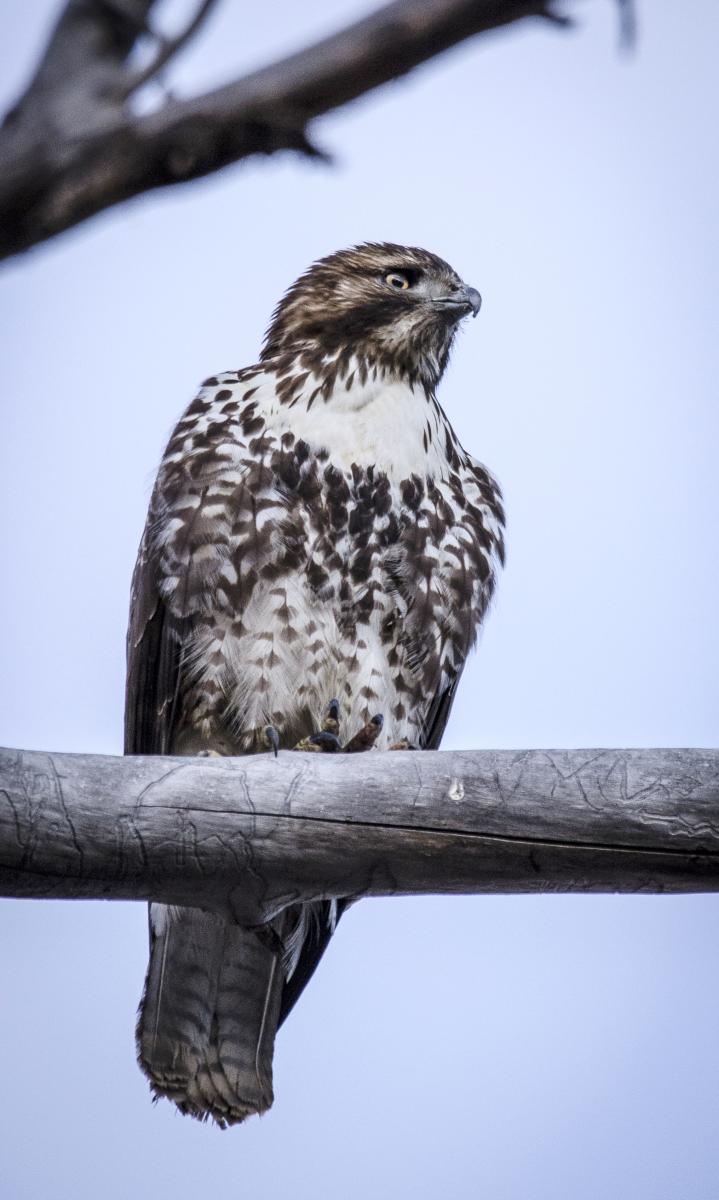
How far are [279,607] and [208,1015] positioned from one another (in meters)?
1.39

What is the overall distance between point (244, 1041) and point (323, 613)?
57.7 inches

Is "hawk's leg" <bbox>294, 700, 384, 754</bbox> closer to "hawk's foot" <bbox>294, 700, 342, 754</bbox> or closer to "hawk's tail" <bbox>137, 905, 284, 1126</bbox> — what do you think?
"hawk's foot" <bbox>294, 700, 342, 754</bbox>

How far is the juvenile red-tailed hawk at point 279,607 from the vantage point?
192 inches

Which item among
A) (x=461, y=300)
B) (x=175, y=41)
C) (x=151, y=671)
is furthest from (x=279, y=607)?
(x=175, y=41)

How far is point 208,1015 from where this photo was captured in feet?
15.9

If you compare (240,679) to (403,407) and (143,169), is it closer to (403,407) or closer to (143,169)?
(403,407)

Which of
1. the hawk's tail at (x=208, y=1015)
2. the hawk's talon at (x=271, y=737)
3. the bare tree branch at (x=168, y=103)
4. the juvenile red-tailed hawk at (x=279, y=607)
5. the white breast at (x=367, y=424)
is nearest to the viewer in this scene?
the bare tree branch at (x=168, y=103)

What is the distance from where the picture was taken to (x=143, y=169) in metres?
1.50

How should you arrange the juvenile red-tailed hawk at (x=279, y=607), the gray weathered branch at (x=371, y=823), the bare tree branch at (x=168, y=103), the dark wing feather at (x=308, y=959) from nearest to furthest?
the bare tree branch at (x=168, y=103)
the gray weathered branch at (x=371, y=823)
the juvenile red-tailed hawk at (x=279, y=607)
the dark wing feather at (x=308, y=959)

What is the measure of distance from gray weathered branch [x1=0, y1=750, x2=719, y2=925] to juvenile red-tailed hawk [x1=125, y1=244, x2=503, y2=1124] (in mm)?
1280

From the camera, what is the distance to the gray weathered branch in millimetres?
3367

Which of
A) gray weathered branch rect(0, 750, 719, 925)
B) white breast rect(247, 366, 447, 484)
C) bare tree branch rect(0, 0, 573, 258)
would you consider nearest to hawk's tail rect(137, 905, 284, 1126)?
gray weathered branch rect(0, 750, 719, 925)

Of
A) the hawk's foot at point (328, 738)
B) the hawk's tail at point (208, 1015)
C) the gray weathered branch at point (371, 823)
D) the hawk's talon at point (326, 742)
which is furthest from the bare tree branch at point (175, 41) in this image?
the hawk's tail at point (208, 1015)

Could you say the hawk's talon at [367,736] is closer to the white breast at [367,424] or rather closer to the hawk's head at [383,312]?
the white breast at [367,424]
